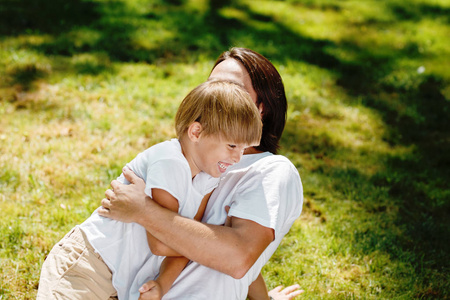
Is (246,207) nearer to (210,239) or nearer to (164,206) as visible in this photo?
(210,239)

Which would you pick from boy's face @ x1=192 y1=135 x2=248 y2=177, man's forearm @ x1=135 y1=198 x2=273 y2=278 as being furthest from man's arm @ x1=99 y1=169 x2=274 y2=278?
boy's face @ x1=192 y1=135 x2=248 y2=177

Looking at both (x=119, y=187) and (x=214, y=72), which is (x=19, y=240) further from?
(x=214, y=72)

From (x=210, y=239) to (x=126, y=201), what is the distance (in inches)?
17.7

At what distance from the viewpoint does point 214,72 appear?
2.58 metres

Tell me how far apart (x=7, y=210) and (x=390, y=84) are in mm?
4638

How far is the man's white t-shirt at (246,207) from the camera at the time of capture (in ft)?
6.59

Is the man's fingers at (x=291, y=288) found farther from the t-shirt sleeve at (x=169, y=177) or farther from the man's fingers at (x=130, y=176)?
the man's fingers at (x=130, y=176)

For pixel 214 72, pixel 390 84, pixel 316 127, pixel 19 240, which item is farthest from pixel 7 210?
pixel 390 84

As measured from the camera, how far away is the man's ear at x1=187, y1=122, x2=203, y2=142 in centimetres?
214

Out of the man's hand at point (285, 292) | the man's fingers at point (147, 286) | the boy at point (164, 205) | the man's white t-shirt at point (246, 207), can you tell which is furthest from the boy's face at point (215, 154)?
the man's hand at point (285, 292)

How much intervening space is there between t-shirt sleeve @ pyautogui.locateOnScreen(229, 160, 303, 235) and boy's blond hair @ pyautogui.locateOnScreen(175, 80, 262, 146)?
0.18 meters

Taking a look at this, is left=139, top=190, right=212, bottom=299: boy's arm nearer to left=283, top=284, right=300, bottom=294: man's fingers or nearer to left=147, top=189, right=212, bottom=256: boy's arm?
left=147, top=189, right=212, bottom=256: boy's arm

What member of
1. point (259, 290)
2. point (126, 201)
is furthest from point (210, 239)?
point (259, 290)

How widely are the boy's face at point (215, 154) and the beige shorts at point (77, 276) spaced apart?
0.69m
